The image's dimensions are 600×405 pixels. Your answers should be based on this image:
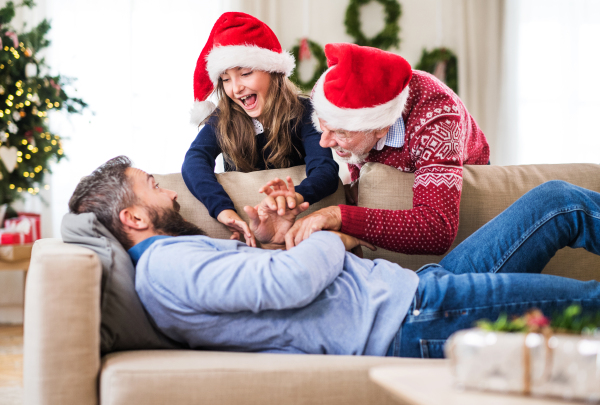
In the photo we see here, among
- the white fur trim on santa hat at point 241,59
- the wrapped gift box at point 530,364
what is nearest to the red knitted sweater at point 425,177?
the white fur trim on santa hat at point 241,59

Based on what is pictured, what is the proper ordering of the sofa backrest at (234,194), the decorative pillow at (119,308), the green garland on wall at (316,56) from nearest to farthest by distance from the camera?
the decorative pillow at (119,308), the sofa backrest at (234,194), the green garland on wall at (316,56)

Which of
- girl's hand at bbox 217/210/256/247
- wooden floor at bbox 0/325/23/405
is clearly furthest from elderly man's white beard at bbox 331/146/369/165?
wooden floor at bbox 0/325/23/405

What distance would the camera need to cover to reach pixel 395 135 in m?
1.58

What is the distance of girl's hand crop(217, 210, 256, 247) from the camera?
1412 millimetres

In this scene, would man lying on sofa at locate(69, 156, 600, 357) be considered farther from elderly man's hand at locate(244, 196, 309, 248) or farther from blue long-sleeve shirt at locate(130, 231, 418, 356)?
elderly man's hand at locate(244, 196, 309, 248)

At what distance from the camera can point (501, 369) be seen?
0.58m

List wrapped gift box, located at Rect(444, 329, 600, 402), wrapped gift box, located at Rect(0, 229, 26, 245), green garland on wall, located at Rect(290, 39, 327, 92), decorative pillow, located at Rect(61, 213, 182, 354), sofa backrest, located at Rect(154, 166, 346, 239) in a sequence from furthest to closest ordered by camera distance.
Answer: green garland on wall, located at Rect(290, 39, 327, 92), wrapped gift box, located at Rect(0, 229, 26, 245), sofa backrest, located at Rect(154, 166, 346, 239), decorative pillow, located at Rect(61, 213, 182, 354), wrapped gift box, located at Rect(444, 329, 600, 402)

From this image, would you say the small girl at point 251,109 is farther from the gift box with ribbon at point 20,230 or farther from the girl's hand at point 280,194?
the gift box with ribbon at point 20,230

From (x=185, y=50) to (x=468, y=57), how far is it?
7.46 ft

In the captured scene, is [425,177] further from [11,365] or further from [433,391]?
[11,365]

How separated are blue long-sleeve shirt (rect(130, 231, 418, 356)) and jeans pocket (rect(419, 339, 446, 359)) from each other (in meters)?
0.07

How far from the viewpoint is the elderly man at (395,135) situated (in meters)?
1.37

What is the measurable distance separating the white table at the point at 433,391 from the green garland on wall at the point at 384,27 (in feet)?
11.6

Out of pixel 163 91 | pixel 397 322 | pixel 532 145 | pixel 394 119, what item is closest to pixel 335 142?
pixel 394 119
